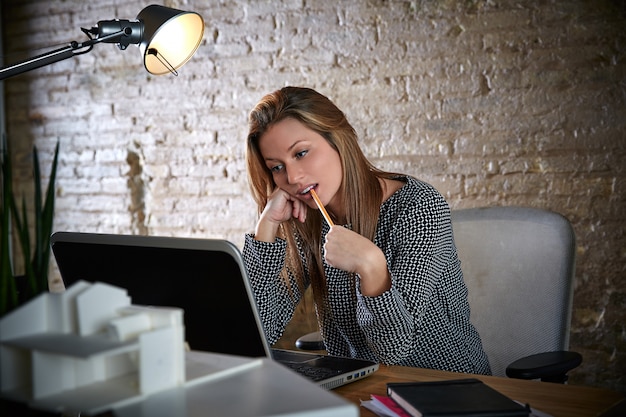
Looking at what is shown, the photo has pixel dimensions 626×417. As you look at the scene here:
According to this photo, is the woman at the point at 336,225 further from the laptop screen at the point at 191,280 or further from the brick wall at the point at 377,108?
the brick wall at the point at 377,108

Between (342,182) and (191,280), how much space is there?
0.77 metres

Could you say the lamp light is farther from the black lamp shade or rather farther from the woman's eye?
the woman's eye

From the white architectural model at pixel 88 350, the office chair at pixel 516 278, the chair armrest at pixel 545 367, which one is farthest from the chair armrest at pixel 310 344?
the white architectural model at pixel 88 350

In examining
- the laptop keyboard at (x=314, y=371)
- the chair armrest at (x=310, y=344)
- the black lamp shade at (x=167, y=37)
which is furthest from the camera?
the chair armrest at (x=310, y=344)

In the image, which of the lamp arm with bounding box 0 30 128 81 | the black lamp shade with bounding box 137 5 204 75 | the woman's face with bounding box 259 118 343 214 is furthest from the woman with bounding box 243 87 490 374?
the lamp arm with bounding box 0 30 128 81

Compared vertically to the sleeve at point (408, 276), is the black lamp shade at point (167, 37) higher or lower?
higher

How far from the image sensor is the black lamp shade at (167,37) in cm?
171

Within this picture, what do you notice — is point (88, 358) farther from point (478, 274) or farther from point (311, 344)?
point (478, 274)

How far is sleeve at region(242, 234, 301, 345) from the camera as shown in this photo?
1875 millimetres

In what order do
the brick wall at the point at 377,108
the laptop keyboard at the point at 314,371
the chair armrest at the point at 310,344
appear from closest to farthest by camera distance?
the laptop keyboard at the point at 314,371, the chair armrest at the point at 310,344, the brick wall at the point at 377,108

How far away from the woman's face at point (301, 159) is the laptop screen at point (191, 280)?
0.63 m

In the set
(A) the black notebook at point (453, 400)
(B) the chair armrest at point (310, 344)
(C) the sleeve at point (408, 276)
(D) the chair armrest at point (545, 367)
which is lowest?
(B) the chair armrest at point (310, 344)

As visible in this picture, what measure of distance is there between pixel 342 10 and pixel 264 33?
40 cm

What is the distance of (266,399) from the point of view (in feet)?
2.72
